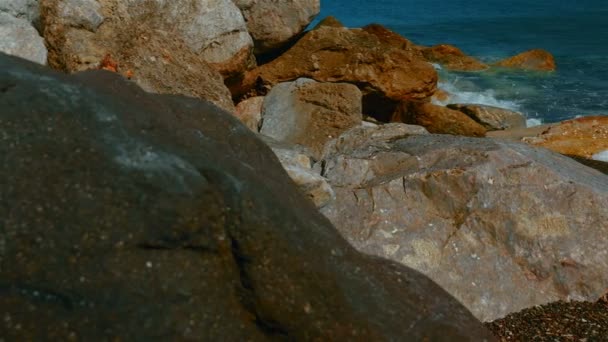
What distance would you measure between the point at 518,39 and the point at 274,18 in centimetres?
2229

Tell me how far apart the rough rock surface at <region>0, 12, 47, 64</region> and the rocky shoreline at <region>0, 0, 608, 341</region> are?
18 millimetres

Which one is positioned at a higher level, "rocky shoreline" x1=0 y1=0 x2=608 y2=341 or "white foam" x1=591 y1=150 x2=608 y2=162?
"rocky shoreline" x1=0 y1=0 x2=608 y2=341

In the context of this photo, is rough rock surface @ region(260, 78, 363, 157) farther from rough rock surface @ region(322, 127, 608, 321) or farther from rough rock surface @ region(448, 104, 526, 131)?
rough rock surface @ region(448, 104, 526, 131)

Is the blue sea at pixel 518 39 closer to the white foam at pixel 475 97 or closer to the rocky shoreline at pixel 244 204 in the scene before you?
the white foam at pixel 475 97

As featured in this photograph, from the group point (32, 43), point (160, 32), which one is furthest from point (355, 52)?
point (32, 43)

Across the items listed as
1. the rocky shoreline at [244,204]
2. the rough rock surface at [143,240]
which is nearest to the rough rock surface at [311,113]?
the rocky shoreline at [244,204]

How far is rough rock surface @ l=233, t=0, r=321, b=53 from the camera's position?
386 inches

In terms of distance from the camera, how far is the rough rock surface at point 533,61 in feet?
74.2

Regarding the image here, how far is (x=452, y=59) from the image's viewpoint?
77.4 feet

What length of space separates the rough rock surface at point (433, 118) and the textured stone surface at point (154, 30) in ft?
9.16

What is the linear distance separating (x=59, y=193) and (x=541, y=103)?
17.2m

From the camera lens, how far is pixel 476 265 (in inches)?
184

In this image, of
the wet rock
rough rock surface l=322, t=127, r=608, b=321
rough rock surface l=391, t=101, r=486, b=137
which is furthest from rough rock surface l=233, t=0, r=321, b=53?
rough rock surface l=322, t=127, r=608, b=321

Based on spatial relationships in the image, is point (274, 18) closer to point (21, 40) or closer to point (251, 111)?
point (251, 111)
